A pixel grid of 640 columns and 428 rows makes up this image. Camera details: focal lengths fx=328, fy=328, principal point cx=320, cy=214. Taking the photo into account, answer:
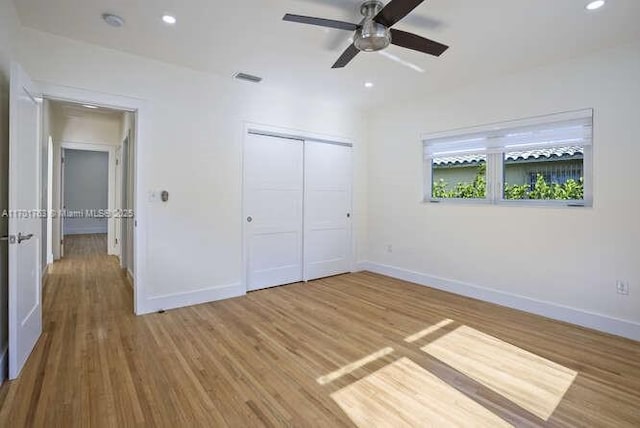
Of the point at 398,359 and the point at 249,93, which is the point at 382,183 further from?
the point at 398,359

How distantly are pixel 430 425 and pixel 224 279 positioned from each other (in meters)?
2.92

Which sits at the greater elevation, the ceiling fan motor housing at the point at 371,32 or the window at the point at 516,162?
the ceiling fan motor housing at the point at 371,32

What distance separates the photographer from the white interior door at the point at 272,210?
4352mm

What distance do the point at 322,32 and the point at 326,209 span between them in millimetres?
2742

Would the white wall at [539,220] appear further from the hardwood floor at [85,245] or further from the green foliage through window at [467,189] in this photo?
the hardwood floor at [85,245]

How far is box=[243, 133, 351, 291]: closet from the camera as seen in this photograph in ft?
14.4

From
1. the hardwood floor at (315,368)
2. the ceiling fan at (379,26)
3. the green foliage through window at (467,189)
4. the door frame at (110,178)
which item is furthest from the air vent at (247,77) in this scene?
the door frame at (110,178)

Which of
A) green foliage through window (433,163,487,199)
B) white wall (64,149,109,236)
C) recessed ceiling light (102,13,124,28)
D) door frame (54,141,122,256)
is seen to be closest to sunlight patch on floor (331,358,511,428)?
green foliage through window (433,163,487,199)

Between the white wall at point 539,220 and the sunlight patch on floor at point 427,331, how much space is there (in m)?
1.06

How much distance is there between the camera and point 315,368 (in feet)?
8.02

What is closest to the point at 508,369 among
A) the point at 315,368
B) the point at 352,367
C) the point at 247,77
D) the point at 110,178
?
the point at 352,367

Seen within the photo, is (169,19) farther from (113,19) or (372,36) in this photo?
(372,36)

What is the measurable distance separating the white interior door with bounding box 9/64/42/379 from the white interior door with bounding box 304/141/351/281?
10.1 ft

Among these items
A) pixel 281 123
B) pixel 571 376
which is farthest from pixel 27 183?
pixel 571 376
